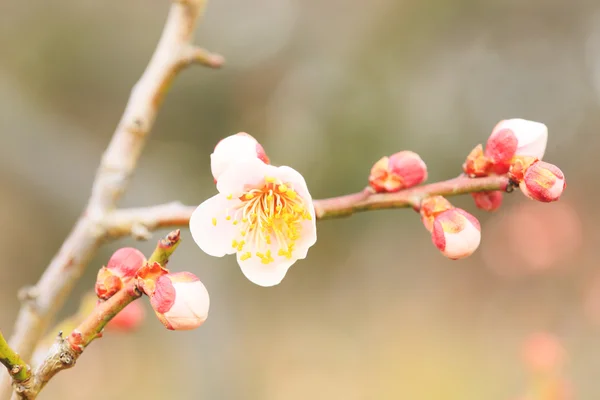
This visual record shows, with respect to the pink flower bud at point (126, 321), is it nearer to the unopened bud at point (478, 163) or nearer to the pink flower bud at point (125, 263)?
the pink flower bud at point (125, 263)

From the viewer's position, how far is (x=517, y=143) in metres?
0.46

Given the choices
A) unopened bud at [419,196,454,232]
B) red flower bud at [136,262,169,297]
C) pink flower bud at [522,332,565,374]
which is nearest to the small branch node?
red flower bud at [136,262,169,297]

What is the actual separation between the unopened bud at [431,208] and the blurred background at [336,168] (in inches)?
71.4

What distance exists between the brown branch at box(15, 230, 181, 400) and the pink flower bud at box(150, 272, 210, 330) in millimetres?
14

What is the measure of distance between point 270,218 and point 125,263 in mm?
140

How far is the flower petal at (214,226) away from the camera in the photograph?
46 cm

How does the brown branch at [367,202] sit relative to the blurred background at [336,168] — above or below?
below

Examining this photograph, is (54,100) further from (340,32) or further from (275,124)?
(340,32)

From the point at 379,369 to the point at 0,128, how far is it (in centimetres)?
205

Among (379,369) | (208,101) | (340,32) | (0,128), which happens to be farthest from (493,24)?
(0,128)

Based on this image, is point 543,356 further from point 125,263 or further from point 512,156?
point 125,263

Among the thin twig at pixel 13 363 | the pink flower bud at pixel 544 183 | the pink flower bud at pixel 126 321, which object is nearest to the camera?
the thin twig at pixel 13 363

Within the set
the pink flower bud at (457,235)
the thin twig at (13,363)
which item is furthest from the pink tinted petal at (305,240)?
the thin twig at (13,363)

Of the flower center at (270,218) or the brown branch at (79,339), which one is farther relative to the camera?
the flower center at (270,218)
